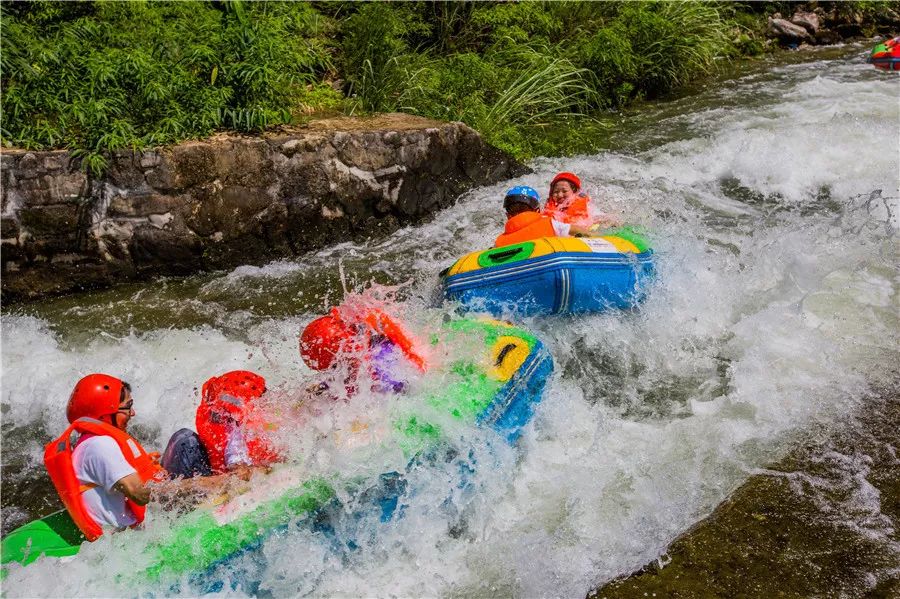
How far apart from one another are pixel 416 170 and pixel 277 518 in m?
4.56

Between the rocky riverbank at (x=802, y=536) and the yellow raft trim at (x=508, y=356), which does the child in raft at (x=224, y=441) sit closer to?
the yellow raft trim at (x=508, y=356)

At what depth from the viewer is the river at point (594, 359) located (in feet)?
11.3

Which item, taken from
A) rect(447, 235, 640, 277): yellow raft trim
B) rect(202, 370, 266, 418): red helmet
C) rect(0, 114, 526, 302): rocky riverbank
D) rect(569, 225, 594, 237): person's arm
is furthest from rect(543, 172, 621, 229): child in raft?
rect(202, 370, 266, 418): red helmet

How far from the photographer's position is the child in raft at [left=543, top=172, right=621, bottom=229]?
6.03 meters

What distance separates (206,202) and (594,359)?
3582mm

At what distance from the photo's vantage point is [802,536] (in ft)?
11.1

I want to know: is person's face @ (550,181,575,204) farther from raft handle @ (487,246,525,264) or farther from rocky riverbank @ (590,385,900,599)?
rocky riverbank @ (590,385,900,599)

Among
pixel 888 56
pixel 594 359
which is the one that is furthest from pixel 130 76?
pixel 888 56

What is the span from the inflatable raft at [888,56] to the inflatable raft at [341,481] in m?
10.2

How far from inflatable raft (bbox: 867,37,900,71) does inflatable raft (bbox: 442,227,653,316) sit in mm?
8876

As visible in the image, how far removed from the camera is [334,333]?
3715 millimetres

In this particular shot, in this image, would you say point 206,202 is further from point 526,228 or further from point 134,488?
point 134,488

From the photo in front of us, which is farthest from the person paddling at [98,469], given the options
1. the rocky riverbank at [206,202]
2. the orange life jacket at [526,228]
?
the rocky riverbank at [206,202]

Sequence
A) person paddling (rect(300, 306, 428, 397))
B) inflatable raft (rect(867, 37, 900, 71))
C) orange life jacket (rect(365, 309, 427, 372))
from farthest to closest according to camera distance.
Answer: inflatable raft (rect(867, 37, 900, 71)) → orange life jacket (rect(365, 309, 427, 372)) → person paddling (rect(300, 306, 428, 397))
